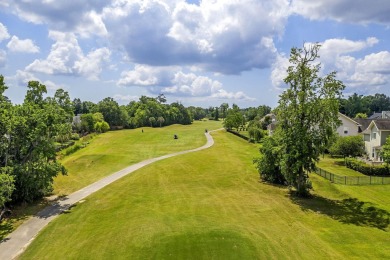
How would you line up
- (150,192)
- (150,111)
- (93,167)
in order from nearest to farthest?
(150,192) → (93,167) → (150,111)

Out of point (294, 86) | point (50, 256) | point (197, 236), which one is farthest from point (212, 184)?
point (50, 256)

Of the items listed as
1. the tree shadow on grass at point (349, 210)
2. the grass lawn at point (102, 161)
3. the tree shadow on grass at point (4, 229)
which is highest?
the grass lawn at point (102, 161)

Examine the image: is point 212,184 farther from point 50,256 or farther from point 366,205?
point 50,256

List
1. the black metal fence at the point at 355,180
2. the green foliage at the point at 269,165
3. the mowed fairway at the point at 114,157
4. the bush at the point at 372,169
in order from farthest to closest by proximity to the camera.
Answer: the bush at the point at 372,169 → the mowed fairway at the point at 114,157 → the black metal fence at the point at 355,180 → the green foliage at the point at 269,165

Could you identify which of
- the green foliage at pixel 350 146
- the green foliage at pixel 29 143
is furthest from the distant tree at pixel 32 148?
the green foliage at pixel 350 146

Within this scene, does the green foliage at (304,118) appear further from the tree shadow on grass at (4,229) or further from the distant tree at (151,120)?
the distant tree at (151,120)

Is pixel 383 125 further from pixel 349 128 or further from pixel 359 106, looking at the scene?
pixel 359 106

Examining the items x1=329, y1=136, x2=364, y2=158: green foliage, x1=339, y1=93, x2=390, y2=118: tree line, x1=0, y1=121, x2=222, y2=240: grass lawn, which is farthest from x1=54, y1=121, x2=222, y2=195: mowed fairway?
x1=339, y1=93, x2=390, y2=118: tree line
